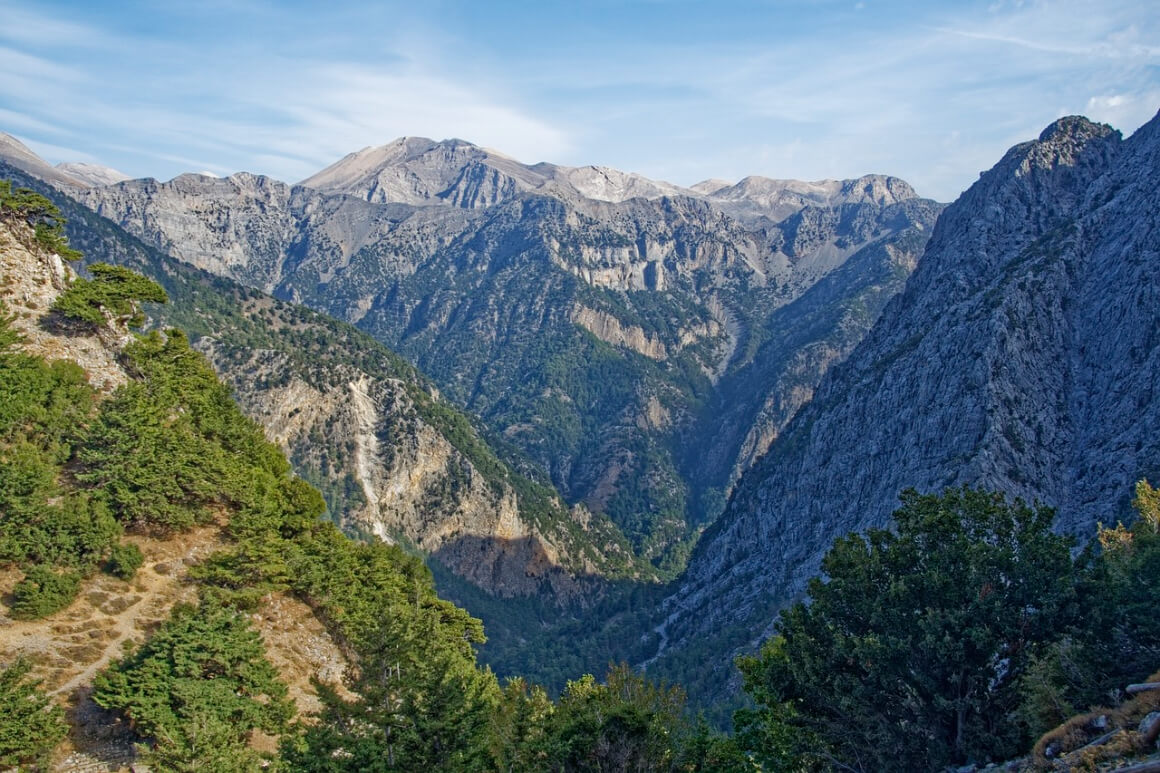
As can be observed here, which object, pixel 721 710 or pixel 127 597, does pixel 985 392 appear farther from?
pixel 127 597

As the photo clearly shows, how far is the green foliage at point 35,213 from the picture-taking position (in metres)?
69.5

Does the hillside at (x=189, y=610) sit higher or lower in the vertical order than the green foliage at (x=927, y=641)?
lower

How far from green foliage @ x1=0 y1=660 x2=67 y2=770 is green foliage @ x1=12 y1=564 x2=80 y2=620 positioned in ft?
30.3

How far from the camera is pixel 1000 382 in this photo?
415 feet

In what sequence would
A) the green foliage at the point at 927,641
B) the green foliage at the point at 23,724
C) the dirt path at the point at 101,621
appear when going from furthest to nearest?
the dirt path at the point at 101,621
the green foliage at the point at 927,641
the green foliage at the point at 23,724

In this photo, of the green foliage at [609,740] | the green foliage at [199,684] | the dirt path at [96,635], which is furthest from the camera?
the dirt path at [96,635]

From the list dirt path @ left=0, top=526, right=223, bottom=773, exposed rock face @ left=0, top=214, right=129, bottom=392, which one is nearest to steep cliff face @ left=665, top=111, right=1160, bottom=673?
dirt path @ left=0, top=526, right=223, bottom=773

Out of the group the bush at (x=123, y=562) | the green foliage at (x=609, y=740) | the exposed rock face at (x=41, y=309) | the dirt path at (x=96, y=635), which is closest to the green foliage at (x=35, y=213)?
the exposed rock face at (x=41, y=309)

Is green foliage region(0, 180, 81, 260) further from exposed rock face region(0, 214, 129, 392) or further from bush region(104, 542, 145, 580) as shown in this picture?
bush region(104, 542, 145, 580)

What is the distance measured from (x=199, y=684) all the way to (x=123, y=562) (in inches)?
571

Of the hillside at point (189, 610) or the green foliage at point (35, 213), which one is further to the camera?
the green foliage at point (35, 213)

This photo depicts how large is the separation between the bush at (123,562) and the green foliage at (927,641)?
3894 cm

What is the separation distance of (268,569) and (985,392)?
380 ft

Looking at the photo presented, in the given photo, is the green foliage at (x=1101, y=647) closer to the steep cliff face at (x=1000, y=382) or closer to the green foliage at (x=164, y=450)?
the green foliage at (x=164, y=450)
